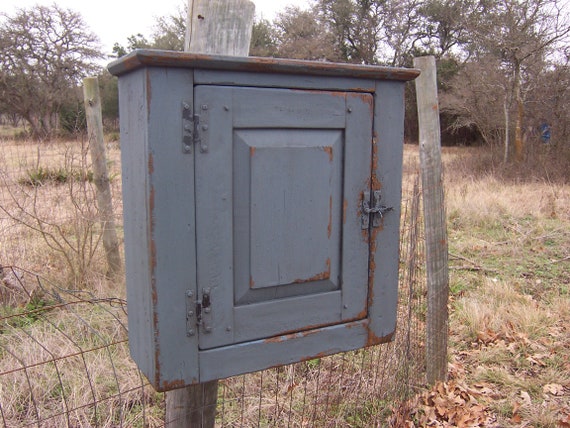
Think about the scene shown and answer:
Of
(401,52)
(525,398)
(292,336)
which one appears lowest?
(525,398)

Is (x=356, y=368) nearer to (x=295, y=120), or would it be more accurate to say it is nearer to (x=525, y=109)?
(x=295, y=120)

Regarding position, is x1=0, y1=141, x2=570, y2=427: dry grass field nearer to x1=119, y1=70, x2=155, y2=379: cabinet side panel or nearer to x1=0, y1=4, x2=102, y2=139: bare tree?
x1=119, y1=70, x2=155, y2=379: cabinet side panel

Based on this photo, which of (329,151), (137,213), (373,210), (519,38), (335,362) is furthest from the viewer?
(519,38)

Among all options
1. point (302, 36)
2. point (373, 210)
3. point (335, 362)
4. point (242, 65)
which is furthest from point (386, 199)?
point (302, 36)

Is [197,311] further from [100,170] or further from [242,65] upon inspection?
[100,170]

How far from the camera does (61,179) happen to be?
636cm

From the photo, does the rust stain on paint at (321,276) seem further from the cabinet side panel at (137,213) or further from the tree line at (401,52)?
the tree line at (401,52)

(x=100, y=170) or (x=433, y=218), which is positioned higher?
(x=100, y=170)

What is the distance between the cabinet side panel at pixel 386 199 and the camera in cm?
177

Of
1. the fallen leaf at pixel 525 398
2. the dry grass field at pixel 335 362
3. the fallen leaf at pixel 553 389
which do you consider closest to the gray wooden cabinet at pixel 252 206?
the dry grass field at pixel 335 362

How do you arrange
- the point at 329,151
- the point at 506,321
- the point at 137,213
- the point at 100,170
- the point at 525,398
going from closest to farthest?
the point at 137,213, the point at 329,151, the point at 525,398, the point at 506,321, the point at 100,170

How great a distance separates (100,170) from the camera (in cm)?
458

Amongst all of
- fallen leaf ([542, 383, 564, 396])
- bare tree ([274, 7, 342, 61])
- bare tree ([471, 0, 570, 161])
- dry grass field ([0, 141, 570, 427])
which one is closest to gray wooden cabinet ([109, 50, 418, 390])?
dry grass field ([0, 141, 570, 427])

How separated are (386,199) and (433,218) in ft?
4.55
